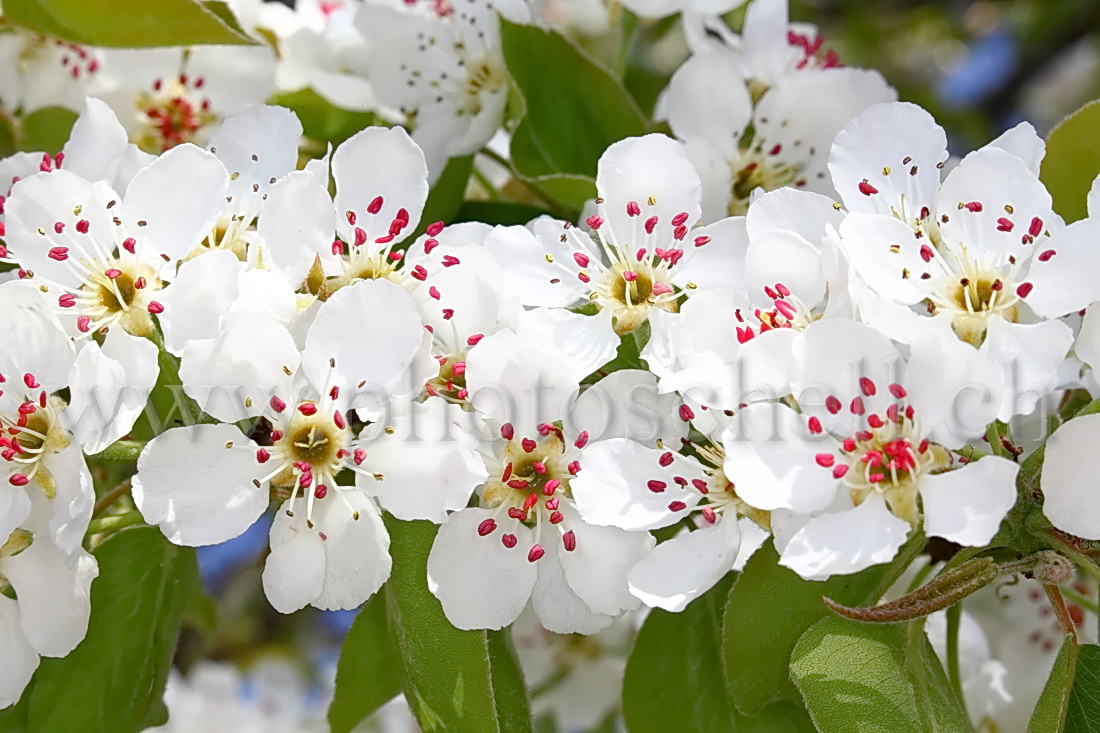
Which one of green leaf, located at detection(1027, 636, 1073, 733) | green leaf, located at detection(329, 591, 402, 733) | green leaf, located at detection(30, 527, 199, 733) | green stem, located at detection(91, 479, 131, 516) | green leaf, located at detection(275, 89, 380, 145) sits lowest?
green leaf, located at detection(329, 591, 402, 733)

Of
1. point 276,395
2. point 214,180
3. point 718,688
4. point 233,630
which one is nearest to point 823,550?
point 718,688

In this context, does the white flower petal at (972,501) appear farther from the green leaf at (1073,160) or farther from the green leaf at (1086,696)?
the green leaf at (1073,160)

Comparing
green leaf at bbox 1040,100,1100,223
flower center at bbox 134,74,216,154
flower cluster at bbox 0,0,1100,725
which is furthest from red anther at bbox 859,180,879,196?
flower center at bbox 134,74,216,154

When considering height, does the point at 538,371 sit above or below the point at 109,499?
above

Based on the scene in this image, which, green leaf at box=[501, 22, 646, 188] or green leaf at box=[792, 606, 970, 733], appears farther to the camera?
green leaf at box=[501, 22, 646, 188]

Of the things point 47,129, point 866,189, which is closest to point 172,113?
point 47,129

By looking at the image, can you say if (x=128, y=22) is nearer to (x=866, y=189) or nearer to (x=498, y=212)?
(x=498, y=212)

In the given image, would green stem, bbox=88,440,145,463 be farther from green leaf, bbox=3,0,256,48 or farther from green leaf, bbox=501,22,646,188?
green leaf, bbox=501,22,646,188

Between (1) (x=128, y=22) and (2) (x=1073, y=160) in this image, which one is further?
(1) (x=128, y=22)
